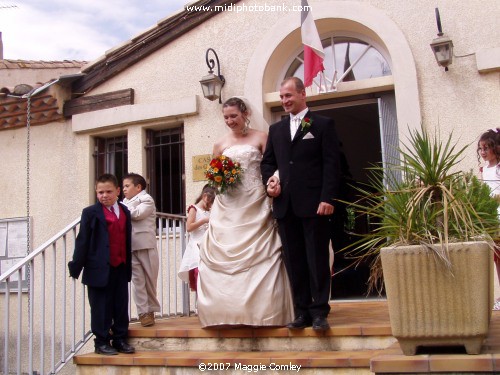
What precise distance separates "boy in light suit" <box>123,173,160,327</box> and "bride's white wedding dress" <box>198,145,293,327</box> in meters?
0.73

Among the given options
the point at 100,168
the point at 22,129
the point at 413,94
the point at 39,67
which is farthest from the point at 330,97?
the point at 39,67

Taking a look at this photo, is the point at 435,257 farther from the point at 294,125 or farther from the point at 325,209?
the point at 294,125

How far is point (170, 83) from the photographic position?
7.81 m

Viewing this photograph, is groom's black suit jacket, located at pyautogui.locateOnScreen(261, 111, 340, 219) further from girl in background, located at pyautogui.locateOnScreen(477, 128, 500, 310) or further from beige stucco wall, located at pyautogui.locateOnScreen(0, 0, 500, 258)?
beige stucco wall, located at pyautogui.locateOnScreen(0, 0, 500, 258)

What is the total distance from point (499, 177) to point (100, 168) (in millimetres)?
5407

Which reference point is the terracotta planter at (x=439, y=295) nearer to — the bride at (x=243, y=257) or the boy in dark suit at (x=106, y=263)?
the bride at (x=243, y=257)

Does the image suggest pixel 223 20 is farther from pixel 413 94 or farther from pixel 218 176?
pixel 218 176

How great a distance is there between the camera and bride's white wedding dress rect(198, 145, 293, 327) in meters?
4.32

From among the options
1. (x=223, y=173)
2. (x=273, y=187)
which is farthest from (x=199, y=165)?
(x=273, y=187)

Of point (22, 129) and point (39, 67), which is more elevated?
point (39, 67)

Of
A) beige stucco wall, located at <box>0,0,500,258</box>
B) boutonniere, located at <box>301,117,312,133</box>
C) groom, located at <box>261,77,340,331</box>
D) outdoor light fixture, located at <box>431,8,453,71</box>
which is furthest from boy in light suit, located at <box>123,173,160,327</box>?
outdoor light fixture, located at <box>431,8,453,71</box>

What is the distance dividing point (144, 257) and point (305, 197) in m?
1.79

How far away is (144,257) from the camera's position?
5203mm

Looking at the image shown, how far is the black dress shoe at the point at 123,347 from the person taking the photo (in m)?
4.66
